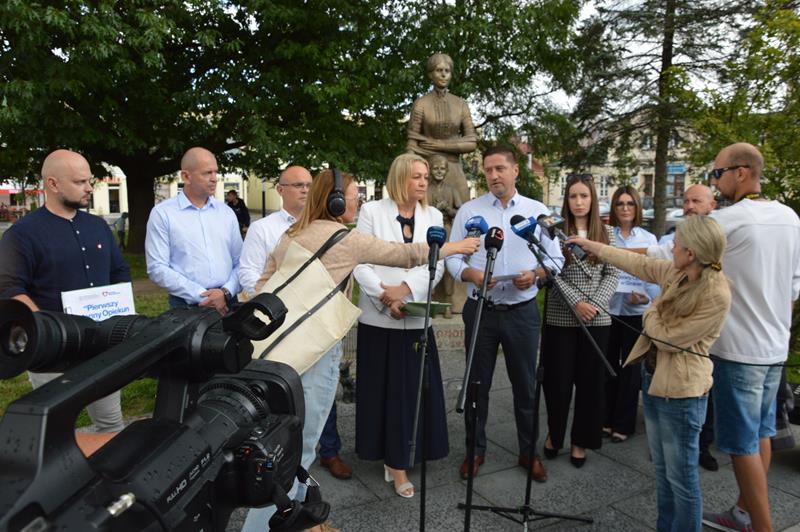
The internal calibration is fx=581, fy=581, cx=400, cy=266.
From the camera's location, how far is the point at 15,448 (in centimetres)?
72

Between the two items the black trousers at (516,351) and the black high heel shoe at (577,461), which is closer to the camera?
the black trousers at (516,351)

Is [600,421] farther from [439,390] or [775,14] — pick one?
[775,14]

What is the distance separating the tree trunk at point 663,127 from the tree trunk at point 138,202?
600 inches

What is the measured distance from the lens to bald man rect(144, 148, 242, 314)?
3801mm

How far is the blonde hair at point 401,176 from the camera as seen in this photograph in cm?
348

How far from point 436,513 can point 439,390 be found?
0.71 meters

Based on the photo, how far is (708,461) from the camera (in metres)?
3.87

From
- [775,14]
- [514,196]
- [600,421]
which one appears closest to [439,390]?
[600,421]

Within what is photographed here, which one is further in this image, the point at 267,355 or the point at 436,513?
the point at 436,513

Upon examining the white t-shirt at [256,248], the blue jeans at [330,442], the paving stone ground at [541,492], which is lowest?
the paving stone ground at [541,492]

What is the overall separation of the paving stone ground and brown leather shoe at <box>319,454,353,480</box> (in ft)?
0.12

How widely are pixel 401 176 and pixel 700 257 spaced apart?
170 centimetres

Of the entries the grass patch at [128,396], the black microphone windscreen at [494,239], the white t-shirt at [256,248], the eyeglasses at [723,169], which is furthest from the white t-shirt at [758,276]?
the grass patch at [128,396]

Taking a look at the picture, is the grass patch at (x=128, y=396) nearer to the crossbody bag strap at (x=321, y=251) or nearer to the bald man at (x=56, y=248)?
the bald man at (x=56, y=248)
